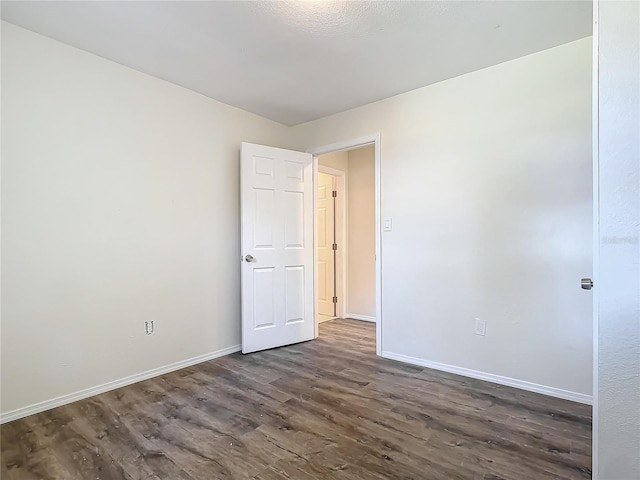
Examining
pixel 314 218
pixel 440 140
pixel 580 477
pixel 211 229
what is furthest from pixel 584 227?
pixel 211 229

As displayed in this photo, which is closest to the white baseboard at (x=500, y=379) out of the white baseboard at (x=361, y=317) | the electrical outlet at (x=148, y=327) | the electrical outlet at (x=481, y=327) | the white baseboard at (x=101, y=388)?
the electrical outlet at (x=481, y=327)

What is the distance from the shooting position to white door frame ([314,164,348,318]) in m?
4.71

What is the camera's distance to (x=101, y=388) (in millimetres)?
2371

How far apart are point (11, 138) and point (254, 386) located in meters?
2.26

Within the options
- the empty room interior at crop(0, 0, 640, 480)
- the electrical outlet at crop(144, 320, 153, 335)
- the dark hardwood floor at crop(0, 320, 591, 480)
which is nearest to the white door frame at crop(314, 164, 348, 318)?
the empty room interior at crop(0, 0, 640, 480)

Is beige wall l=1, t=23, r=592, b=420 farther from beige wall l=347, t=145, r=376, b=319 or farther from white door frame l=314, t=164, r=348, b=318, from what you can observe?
white door frame l=314, t=164, r=348, b=318

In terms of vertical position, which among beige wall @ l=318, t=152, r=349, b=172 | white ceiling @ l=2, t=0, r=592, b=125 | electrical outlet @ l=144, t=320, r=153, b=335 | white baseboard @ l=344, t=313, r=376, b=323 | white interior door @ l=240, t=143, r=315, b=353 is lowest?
white baseboard @ l=344, t=313, r=376, b=323

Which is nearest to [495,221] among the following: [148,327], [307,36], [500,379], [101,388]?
[500,379]

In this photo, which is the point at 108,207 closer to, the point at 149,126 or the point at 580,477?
the point at 149,126

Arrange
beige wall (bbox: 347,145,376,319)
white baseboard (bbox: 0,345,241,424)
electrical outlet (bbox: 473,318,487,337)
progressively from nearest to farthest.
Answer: white baseboard (bbox: 0,345,241,424), electrical outlet (bbox: 473,318,487,337), beige wall (bbox: 347,145,376,319)

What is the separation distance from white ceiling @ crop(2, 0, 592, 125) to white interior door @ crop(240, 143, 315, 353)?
84cm

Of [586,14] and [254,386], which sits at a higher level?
[586,14]

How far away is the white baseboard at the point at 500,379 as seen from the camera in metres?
2.19

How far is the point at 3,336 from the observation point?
1.96 metres
